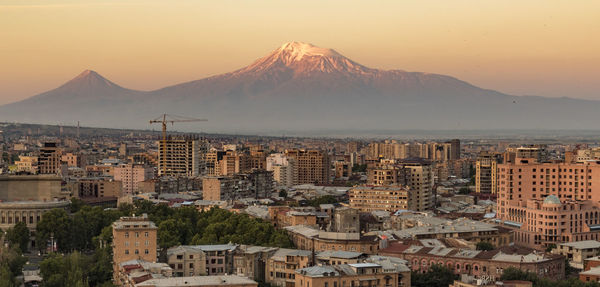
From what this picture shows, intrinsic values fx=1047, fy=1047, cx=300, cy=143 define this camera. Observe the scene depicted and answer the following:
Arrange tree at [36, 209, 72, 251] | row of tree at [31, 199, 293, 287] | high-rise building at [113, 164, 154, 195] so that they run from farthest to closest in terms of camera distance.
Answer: high-rise building at [113, 164, 154, 195]
tree at [36, 209, 72, 251]
row of tree at [31, 199, 293, 287]

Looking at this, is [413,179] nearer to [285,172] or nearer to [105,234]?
[105,234]

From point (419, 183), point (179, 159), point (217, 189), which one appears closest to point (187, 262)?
point (419, 183)

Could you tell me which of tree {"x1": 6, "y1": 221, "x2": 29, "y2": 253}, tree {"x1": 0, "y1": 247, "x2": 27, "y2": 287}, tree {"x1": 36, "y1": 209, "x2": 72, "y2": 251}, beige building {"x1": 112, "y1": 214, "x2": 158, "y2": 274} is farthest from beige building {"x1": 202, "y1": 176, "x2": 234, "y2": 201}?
beige building {"x1": 112, "y1": 214, "x2": 158, "y2": 274}

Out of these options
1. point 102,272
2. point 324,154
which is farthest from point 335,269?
point 324,154

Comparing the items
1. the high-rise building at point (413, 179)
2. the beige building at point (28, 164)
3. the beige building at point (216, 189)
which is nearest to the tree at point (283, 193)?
the beige building at point (216, 189)

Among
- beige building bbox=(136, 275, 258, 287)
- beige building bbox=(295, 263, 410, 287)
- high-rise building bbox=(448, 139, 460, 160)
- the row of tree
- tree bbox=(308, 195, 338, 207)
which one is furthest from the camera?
high-rise building bbox=(448, 139, 460, 160)

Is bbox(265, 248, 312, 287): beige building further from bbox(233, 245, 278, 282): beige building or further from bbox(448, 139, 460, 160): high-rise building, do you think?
bbox(448, 139, 460, 160): high-rise building
